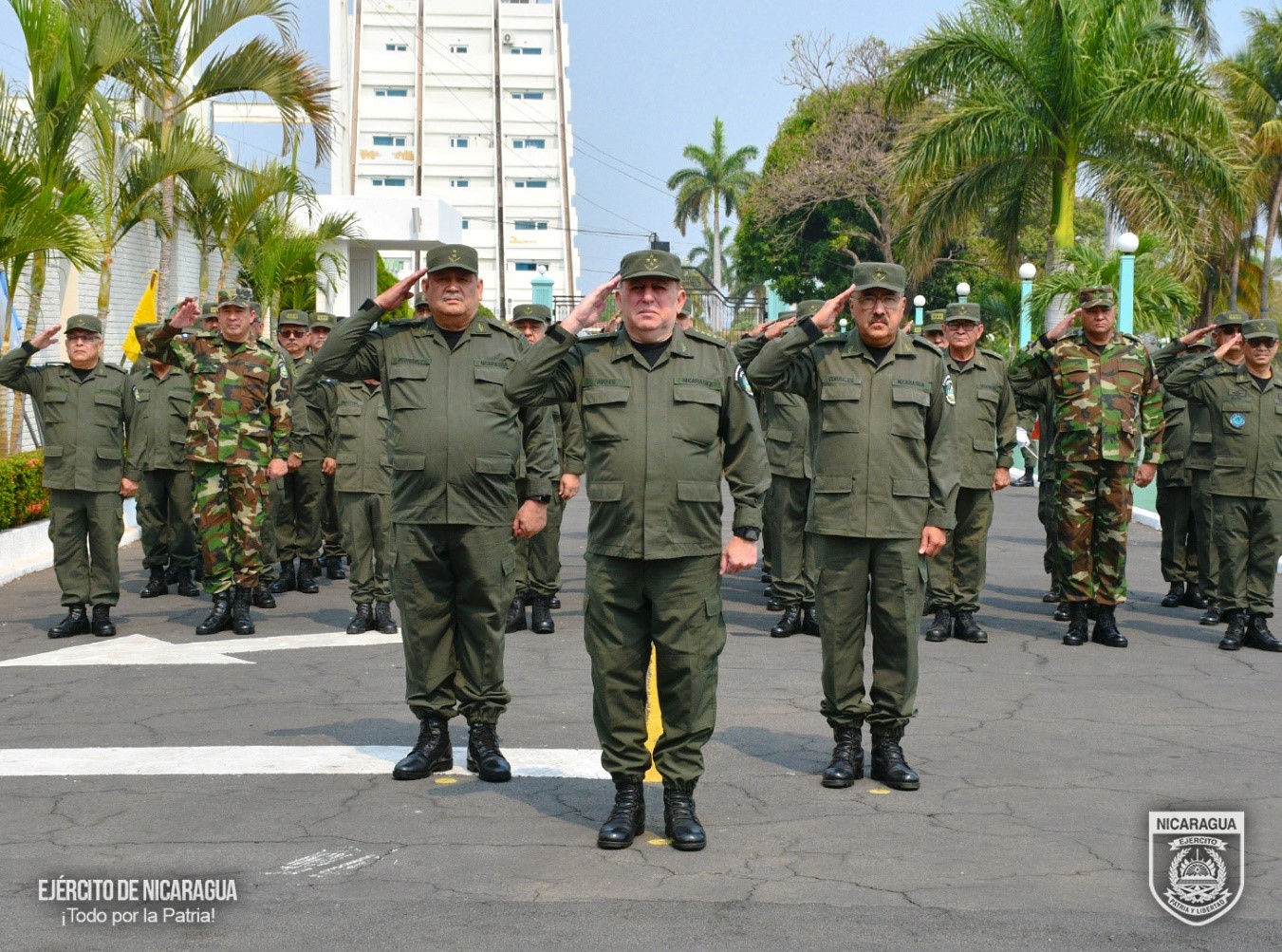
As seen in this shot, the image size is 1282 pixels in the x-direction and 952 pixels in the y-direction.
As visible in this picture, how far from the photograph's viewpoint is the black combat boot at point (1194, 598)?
41.7ft

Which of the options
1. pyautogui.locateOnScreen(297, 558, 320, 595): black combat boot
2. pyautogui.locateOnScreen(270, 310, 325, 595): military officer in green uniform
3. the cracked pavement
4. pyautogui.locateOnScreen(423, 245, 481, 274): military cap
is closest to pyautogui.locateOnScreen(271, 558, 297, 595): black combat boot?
pyautogui.locateOnScreen(270, 310, 325, 595): military officer in green uniform

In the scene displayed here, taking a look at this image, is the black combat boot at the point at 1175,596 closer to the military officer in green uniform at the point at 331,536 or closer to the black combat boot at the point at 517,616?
the black combat boot at the point at 517,616

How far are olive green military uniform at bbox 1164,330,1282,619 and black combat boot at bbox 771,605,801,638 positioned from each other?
2.94m

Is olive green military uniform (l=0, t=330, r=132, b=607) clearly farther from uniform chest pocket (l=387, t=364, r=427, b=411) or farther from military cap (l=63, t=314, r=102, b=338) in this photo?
uniform chest pocket (l=387, t=364, r=427, b=411)

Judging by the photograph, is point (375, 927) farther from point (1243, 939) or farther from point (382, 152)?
point (382, 152)

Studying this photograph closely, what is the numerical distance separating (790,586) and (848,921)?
20.6 feet

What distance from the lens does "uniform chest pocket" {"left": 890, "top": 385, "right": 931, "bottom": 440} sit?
7.08 m

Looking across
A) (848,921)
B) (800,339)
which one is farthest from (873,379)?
(848,921)

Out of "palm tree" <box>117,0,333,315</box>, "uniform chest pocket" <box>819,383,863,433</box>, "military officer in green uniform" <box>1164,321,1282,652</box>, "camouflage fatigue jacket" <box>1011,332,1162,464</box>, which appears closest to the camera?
"uniform chest pocket" <box>819,383,863,433</box>

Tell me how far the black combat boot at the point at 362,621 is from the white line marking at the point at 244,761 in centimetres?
346

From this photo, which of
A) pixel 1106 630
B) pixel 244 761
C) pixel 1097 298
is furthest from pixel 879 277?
pixel 1106 630

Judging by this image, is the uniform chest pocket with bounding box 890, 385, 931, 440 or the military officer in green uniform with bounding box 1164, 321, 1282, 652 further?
the military officer in green uniform with bounding box 1164, 321, 1282, 652

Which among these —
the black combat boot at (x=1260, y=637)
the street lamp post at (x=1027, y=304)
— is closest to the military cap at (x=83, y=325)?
the black combat boot at (x=1260, y=637)

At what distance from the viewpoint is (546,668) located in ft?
32.2
